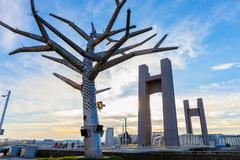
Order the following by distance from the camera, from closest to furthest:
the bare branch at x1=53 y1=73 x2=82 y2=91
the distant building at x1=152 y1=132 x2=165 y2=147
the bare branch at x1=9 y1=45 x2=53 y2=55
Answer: the bare branch at x1=9 y1=45 x2=53 y2=55 < the bare branch at x1=53 y1=73 x2=82 y2=91 < the distant building at x1=152 y1=132 x2=165 y2=147

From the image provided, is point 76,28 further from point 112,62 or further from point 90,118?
→ point 90,118

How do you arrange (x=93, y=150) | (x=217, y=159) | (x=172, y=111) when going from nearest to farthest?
1. (x=93, y=150)
2. (x=217, y=159)
3. (x=172, y=111)

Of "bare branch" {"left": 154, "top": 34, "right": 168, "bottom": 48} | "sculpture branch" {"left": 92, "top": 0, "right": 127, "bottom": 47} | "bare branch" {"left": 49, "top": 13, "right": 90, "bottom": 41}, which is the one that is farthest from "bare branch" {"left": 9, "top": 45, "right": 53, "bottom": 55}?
"bare branch" {"left": 154, "top": 34, "right": 168, "bottom": 48}

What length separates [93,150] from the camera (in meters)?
10.4

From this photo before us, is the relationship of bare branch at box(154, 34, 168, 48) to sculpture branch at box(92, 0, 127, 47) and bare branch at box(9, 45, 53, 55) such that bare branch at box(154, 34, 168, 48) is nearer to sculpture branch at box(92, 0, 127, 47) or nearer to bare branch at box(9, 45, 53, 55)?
sculpture branch at box(92, 0, 127, 47)

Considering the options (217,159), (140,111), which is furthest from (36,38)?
(140,111)

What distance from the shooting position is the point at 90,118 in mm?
10836

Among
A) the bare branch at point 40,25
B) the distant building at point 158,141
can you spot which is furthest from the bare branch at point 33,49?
the distant building at point 158,141

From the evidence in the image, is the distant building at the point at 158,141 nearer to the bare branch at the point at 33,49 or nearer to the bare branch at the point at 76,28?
the bare branch at the point at 76,28

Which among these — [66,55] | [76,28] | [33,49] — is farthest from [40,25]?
[76,28]

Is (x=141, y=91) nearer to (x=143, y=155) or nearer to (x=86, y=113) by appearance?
(x=143, y=155)

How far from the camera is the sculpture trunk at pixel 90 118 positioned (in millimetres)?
10414

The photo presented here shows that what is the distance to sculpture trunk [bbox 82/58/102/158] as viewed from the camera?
10414 mm

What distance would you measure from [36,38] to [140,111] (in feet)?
105
